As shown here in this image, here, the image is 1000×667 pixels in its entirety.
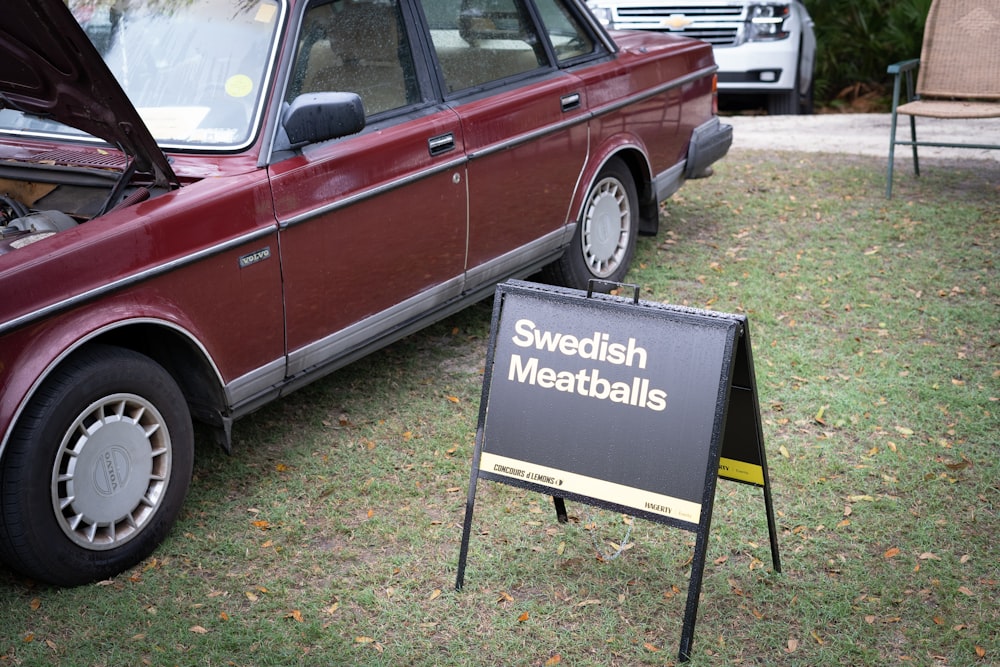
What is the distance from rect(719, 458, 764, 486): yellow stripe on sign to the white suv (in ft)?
26.1

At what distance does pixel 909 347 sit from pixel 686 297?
131cm

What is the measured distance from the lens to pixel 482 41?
529 centimetres

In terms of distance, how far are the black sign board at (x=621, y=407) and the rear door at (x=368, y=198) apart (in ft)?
3.35

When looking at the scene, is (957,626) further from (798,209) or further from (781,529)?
(798,209)

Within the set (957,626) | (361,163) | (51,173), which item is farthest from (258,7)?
(957,626)

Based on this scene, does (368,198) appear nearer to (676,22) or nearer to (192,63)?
(192,63)

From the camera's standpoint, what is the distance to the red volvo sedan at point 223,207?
346 cm

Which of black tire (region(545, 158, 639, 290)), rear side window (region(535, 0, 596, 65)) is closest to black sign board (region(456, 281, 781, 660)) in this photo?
black tire (region(545, 158, 639, 290))

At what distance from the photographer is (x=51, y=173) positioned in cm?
423

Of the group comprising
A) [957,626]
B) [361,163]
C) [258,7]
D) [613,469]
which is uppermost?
[258,7]

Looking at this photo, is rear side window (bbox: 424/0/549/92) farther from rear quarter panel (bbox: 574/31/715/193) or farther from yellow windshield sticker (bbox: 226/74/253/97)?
yellow windshield sticker (bbox: 226/74/253/97)

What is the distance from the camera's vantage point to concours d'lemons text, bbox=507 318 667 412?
3.35 metres

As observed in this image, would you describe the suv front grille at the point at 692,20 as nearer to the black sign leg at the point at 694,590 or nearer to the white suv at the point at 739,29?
the white suv at the point at 739,29

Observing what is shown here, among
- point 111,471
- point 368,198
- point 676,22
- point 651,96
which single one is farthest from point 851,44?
point 111,471
